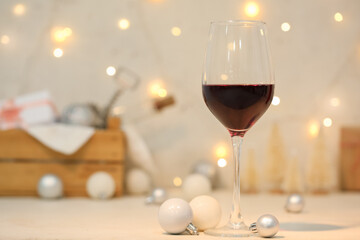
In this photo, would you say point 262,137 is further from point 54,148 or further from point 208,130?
point 54,148

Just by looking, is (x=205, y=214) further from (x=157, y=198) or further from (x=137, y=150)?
(x=137, y=150)

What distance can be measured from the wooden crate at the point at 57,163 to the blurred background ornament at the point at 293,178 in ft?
1.63

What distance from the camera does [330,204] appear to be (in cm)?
164

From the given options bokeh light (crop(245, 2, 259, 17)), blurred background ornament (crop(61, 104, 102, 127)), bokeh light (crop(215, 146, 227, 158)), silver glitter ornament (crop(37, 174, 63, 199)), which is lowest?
silver glitter ornament (crop(37, 174, 63, 199))

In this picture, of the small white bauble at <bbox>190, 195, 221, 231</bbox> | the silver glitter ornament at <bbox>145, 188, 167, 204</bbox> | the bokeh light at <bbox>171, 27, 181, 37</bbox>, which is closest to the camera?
the small white bauble at <bbox>190, 195, 221, 231</bbox>

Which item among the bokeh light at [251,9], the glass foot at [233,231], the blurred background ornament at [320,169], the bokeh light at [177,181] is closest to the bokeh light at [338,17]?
the bokeh light at [251,9]

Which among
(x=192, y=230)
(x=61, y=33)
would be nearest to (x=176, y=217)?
(x=192, y=230)

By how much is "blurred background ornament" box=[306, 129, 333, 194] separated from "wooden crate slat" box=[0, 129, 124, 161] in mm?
571

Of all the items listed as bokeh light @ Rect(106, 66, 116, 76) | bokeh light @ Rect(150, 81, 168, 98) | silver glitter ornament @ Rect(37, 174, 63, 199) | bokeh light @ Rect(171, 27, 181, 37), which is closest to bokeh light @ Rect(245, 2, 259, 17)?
bokeh light @ Rect(171, 27, 181, 37)

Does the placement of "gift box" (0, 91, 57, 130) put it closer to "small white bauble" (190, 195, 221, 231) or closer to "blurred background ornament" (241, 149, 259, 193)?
"blurred background ornament" (241, 149, 259, 193)

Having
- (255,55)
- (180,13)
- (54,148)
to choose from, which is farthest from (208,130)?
(255,55)

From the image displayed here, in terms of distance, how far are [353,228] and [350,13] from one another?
888 mm

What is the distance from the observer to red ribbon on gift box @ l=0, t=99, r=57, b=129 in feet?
5.94

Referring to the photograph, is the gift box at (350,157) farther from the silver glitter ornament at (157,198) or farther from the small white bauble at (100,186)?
the small white bauble at (100,186)
